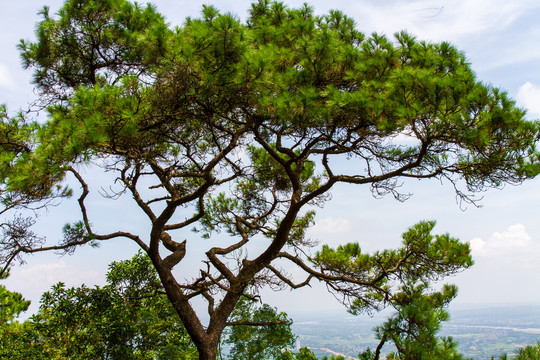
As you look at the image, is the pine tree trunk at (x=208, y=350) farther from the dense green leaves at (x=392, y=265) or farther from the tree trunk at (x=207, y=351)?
the dense green leaves at (x=392, y=265)

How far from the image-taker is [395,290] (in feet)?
12.8

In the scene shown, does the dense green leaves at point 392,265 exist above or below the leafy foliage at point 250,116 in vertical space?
below

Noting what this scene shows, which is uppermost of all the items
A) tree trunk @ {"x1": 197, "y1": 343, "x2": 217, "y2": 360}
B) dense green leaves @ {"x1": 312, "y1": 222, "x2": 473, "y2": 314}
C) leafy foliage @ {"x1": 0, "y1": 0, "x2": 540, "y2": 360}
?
leafy foliage @ {"x1": 0, "y1": 0, "x2": 540, "y2": 360}

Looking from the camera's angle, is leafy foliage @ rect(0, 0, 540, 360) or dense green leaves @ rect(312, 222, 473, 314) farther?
dense green leaves @ rect(312, 222, 473, 314)

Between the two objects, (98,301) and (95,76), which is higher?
(95,76)

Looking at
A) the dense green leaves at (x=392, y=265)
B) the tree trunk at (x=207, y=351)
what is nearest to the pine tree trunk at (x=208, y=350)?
the tree trunk at (x=207, y=351)

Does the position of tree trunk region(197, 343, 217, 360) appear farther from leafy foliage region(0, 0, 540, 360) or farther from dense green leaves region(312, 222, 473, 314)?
dense green leaves region(312, 222, 473, 314)

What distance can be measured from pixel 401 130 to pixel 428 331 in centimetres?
154

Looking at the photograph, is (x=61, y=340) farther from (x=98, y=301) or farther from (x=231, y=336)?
(x=231, y=336)

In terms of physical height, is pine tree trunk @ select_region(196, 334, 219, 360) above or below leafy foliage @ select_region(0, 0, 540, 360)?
below

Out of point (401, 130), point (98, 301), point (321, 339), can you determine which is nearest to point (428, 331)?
point (401, 130)

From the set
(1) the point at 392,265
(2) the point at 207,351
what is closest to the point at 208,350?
(2) the point at 207,351

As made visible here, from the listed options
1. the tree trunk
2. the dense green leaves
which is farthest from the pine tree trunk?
the dense green leaves

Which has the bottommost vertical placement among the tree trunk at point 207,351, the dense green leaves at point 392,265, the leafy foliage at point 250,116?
the tree trunk at point 207,351
